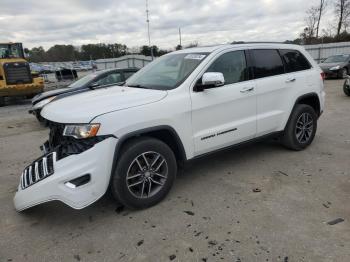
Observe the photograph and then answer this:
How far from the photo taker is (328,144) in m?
5.80

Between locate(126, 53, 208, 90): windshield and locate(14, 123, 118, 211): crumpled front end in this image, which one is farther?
locate(126, 53, 208, 90): windshield

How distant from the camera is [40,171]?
3.38 m

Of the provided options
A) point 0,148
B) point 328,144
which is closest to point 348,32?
point 328,144

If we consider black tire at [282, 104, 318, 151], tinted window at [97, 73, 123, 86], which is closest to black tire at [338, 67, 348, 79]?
tinted window at [97, 73, 123, 86]

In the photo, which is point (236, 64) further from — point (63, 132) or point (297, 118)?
point (63, 132)

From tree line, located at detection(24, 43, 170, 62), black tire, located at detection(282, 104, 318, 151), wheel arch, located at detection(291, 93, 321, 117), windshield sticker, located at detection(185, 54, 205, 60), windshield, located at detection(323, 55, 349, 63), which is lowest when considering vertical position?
black tire, located at detection(282, 104, 318, 151)

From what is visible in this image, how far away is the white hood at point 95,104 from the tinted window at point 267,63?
5.47 feet

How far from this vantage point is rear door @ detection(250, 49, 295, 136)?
185 inches

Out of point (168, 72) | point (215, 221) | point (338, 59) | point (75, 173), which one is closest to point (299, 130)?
point (168, 72)

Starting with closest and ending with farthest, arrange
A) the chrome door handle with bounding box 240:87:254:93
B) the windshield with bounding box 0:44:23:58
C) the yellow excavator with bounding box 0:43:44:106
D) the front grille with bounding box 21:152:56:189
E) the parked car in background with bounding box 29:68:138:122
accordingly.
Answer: the front grille with bounding box 21:152:56:189
the chrome door handle with bounding box 240:87:254:93
the parked car in background with bounding box 29:68:138:122
the yellow excavator with bounding box 0:43:44:106
the windshield with bounding box 0:44:23:58

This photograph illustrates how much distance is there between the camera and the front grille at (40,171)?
329 centimetres

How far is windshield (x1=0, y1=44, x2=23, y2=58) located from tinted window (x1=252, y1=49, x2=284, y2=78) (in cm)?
1443

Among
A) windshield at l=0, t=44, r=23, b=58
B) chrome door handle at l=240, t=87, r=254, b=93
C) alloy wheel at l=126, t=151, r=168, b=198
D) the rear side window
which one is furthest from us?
windshield at l=0, t=44, r=23, b=58

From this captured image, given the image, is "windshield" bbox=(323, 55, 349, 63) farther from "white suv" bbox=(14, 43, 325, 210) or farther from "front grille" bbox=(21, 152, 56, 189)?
"front grille" bbox=(21, 152, 56, 189)
